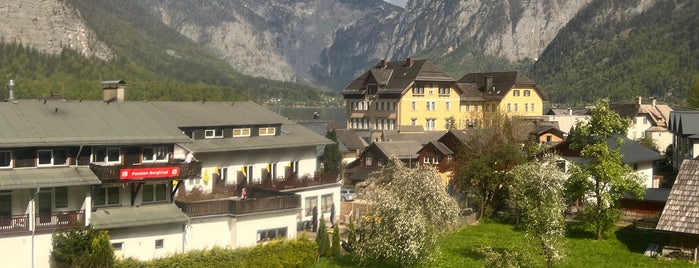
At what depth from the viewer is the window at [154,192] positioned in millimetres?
45812

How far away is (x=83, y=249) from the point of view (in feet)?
131

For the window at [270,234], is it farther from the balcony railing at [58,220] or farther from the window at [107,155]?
the balcony railing at [58,220]

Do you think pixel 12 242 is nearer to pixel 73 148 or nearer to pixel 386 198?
pixel 73 148

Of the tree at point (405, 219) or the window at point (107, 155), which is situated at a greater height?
the window at point (107, 155)

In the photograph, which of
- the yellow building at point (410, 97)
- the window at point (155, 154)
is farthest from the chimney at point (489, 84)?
the window at point (155, 154)

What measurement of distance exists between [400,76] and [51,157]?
7594 centimetres

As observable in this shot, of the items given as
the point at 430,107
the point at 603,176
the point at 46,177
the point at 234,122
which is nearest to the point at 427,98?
the point at 430,107

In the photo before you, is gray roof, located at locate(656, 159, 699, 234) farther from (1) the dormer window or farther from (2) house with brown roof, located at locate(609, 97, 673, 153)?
(1) the dormer window

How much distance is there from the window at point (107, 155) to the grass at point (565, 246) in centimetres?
1212

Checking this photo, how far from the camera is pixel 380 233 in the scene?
4222 cm

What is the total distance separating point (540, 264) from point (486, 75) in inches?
3161

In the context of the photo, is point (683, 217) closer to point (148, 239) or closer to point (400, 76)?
point (148, 239)

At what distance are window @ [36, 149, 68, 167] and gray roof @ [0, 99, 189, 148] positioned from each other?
2.38 feet

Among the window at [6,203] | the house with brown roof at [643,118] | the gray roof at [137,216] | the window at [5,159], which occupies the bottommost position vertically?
the gray roof at [137,216]
